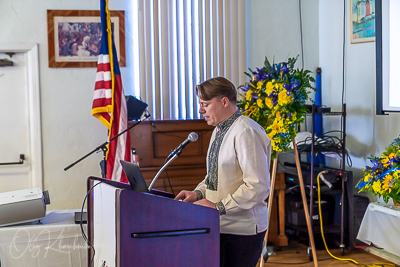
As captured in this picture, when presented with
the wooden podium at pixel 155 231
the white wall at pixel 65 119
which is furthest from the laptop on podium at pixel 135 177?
the white wall at pixel 65 119

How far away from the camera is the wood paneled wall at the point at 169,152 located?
4.01 meters

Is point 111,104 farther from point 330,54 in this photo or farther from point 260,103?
point 330,54

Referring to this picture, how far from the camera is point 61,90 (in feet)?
14.8

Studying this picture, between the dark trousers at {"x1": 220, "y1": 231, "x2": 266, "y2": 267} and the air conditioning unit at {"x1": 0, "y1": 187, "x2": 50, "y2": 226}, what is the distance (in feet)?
3.83

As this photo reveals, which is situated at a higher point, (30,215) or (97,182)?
(97,182)

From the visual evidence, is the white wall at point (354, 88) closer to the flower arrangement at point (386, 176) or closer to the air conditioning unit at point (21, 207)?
the flower arrangement at point (386, 176)

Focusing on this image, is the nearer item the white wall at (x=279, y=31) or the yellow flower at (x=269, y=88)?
the yellow flower at (x=269, y=88)

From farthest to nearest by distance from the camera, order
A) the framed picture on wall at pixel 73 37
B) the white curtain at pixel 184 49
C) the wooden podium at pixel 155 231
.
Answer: the white curtain at pixel 184 49 < the framed picture on wall at pixel 73 37 < the wooden podium at pixel 155 231

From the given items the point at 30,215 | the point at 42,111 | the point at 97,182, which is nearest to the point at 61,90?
the point at 42,111

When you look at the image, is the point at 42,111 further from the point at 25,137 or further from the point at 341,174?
the point at 341,174

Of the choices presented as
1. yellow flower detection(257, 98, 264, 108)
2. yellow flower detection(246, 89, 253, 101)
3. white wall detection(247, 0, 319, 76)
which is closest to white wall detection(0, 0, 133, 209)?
white wall detection(247, 0, 319, 76)

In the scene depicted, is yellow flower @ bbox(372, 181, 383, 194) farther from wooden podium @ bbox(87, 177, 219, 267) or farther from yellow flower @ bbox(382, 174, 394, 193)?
wooden podium @ bbox(87, 177, 219, 267)

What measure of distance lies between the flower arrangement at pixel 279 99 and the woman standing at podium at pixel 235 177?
3.78ft

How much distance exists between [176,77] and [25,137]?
162 centimetres
